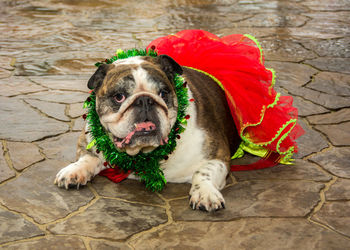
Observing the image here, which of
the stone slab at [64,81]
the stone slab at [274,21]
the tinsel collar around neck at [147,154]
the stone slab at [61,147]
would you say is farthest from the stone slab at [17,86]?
the stone slab at [274,21]

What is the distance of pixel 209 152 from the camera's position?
394 cm

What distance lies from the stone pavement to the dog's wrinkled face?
527 millimetres

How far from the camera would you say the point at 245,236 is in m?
3.30

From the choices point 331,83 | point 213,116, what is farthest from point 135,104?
point 331,83

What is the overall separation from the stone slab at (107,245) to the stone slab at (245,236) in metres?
0.06

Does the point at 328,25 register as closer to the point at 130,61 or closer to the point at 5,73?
the point at 5,73

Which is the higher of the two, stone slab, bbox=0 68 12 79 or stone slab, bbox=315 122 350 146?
stone slab, bbox=0 68 12 79

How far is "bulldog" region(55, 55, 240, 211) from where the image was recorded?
11.4 ft

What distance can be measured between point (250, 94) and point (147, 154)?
45.2 inches

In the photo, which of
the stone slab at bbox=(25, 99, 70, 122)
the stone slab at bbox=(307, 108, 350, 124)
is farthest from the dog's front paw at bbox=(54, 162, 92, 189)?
the stone slab at bbox=(307, 108, 350, 124)

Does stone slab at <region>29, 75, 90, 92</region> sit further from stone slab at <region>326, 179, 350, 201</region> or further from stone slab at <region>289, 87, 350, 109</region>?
stone slab at <region>326, 179, 350, 201</region>

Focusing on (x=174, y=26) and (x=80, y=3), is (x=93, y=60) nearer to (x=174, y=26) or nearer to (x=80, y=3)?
(x=174, y=26)

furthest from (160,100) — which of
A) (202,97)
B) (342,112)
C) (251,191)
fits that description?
(342,112)

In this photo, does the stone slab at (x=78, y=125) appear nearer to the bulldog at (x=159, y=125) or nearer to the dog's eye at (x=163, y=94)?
the bulldog at (x=159, y=125)
